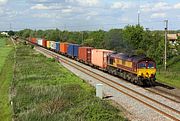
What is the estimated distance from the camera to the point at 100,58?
50.7 meters

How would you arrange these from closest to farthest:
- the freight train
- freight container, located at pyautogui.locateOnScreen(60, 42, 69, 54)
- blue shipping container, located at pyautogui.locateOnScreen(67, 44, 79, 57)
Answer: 1. the freight train
2. blue shipping container, located at pyautogui.locateOnScreen(67, 44, 79, 57)
3. freight container, located at pyautogui.locateOnScreen(60, 42, 69, 54)

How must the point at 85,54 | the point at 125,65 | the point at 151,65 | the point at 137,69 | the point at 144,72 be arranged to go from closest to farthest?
the point at 144,72, the point at 137,69, the point at 151,65, the point at 125,65, the point at 85,54

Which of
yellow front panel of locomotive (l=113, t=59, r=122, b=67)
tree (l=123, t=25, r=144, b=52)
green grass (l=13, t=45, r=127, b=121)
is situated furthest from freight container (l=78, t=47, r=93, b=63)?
green grass (l=13, t=45, r=127, b=121)

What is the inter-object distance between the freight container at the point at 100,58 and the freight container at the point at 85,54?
2693 mm

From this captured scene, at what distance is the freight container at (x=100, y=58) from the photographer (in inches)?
1919

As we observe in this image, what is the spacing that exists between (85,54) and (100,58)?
1011cm

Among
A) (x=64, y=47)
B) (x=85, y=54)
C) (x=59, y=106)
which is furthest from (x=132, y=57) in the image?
(x=64, y=47)

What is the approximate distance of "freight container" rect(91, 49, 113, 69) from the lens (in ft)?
160

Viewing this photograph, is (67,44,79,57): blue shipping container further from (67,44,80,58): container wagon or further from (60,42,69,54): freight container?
(60,42,69,54): freight container

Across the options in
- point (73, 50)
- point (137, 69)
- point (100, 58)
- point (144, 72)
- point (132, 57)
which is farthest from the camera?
point (73, 50)

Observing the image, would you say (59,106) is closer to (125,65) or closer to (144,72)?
(144,72)

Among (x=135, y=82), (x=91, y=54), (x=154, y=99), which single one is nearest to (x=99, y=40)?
(x=91, y=54)

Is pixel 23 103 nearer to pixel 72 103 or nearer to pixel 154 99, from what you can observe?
pixel 72 103

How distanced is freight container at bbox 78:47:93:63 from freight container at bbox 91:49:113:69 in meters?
2.69
